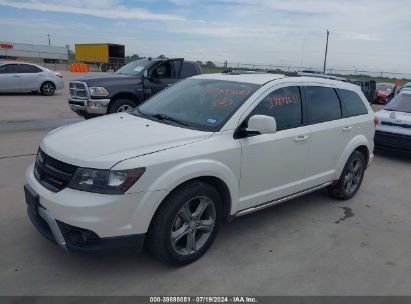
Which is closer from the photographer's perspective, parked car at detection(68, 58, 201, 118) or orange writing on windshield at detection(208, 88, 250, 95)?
orange writing on windshield at detection(208, 88, 250, 95)

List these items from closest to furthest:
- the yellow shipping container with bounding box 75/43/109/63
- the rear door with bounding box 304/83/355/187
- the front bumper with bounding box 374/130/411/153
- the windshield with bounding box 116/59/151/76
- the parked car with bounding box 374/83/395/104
→ the rear door with bounding box 304/83/355/187, the front bumper with bounding box 374/130/411/153, the windshield with bounding box 116/59/151/76, the parked car with bounding box 374/83/395/104, the yellow shipping container with bounding box 75/43/109/63

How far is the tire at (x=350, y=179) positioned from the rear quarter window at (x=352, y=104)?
58 centimetres

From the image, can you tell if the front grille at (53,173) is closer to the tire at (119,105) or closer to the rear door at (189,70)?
the tire at (119,105)

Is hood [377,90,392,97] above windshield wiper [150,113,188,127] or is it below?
below

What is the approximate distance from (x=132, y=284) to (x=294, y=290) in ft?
4.51

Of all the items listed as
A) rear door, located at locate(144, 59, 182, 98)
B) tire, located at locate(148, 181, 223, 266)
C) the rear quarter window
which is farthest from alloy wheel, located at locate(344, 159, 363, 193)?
rear door, located at locate(144, 59, 182, 98)

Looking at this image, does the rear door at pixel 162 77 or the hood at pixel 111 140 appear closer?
the hood at pixel 111 140

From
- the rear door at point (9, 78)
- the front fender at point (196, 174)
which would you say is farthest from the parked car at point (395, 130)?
the rear door at point (9, 78)

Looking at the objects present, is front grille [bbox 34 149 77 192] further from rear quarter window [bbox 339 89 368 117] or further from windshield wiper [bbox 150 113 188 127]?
rear quarter window [bbox 339 89 368 117]

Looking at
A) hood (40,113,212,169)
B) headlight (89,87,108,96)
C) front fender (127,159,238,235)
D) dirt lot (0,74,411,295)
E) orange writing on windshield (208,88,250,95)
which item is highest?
orange writing on windshield (208,88,250,95)

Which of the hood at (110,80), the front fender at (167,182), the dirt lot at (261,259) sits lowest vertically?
the dirt lot at (261,259)

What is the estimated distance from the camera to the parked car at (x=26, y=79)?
16.4 metres

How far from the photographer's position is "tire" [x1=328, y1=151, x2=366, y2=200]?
5.59 m

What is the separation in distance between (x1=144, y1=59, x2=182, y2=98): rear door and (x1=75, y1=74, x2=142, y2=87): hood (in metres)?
0.30
